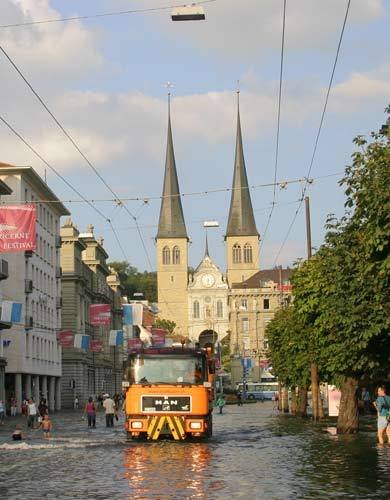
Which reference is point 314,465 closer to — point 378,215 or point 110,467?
point 110,467

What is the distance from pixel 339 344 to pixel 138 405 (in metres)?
5.86

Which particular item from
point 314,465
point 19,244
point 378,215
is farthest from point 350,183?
point 19,244

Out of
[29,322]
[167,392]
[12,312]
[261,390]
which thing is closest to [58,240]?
[29,322]

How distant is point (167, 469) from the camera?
854 inches

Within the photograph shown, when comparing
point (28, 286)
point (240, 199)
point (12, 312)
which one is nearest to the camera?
point (12, 312)

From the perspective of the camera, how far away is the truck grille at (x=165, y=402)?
103ft

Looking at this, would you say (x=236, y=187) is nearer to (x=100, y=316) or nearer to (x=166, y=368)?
(x=100, y=316)

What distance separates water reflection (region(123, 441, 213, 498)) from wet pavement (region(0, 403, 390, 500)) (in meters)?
0.01

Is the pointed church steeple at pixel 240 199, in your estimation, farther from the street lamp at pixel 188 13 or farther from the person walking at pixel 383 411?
the street lamp at pixel 188 13

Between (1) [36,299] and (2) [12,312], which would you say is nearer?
(2) [12,312]

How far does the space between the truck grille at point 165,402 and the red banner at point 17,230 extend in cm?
555

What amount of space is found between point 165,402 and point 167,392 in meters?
0.28

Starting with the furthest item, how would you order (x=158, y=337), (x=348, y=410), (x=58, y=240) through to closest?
(x=58, y=240)
(x=158, y=337)
(x=348, y=410)

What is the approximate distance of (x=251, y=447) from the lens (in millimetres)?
30891
